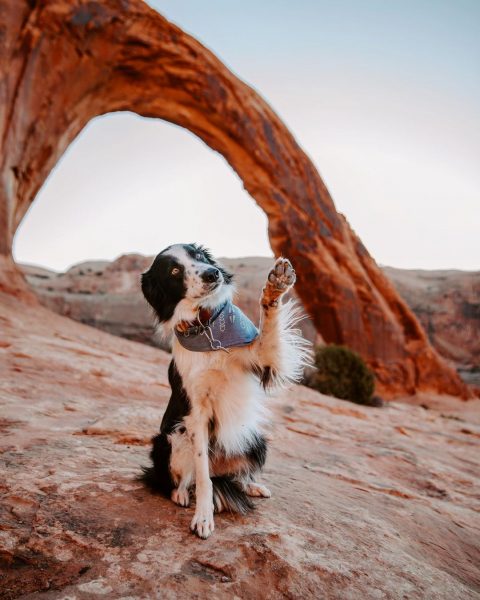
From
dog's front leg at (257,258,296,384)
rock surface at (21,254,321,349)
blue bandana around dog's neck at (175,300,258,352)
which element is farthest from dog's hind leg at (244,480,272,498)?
rock surface at (21,254,321,349)

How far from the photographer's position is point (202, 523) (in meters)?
2.03

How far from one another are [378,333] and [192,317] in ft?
44.4

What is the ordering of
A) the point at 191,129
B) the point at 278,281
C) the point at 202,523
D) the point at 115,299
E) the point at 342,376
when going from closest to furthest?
the point at 202,523, the point at 278,281, the point at 342,376, the point at 191,129, the point at 115,299

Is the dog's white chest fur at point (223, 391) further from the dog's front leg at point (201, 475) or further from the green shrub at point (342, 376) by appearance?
the green shrub at point (342, 376)

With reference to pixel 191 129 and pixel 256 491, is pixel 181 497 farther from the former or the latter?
pixel 191 129

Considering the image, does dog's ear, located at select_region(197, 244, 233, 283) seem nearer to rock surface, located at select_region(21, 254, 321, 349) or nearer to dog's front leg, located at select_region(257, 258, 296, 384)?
dog's front leg, located at select_region(257, 258, 296, 384)

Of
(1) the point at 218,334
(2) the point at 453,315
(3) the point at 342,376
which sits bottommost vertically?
(3) the point at 342,376

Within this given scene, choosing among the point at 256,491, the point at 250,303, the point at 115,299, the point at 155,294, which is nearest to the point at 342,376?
the point at 250,303

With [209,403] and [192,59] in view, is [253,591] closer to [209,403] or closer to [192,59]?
[209,403]

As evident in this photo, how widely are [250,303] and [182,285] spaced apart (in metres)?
19.2

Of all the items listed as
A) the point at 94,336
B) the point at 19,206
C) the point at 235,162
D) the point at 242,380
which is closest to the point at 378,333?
the point at 235,162

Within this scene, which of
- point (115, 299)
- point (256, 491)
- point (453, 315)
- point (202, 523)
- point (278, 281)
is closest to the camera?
point (202, 523)

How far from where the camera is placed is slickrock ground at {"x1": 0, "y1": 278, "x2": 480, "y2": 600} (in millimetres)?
1651

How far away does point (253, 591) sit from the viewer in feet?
5.39
